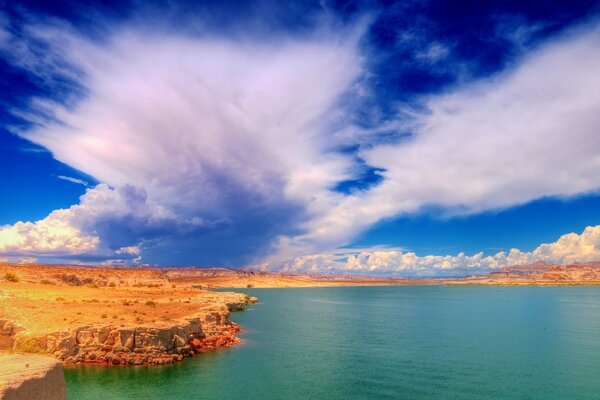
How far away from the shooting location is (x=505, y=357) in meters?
50.8

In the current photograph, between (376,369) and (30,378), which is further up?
(30,378)

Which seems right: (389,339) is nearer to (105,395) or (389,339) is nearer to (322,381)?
(322,381)

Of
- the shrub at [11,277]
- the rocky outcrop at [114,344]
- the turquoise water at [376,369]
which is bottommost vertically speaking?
the turquoise water at [376,369]

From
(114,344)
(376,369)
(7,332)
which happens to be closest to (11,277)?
(7,332)

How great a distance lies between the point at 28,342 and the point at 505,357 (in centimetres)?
5599

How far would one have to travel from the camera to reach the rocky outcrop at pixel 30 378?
12.9 m

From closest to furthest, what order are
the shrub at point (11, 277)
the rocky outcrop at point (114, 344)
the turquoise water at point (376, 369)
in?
the turquoise water at point (376, 369) → the rocky outcrop at point (114, 344) → the shrub at point (11, 277)

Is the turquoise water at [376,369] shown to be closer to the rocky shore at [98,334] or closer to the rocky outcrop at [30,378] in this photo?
the rocky shore at [98,334]

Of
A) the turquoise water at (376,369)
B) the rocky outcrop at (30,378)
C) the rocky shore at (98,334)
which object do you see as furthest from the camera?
the rocky shore at (98,334)

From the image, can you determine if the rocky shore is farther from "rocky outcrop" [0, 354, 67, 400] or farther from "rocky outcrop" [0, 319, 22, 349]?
"rocky outcrop" [0, 354, 67, 400]

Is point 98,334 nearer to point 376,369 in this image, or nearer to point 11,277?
point 376,369

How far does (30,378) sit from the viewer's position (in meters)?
13.9

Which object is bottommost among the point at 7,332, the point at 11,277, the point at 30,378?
the point at 7,332

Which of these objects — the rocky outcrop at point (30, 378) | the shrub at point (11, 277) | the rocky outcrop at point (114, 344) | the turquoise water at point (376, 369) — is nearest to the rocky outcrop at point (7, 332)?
the rocky outcrop at point (114, 344)
